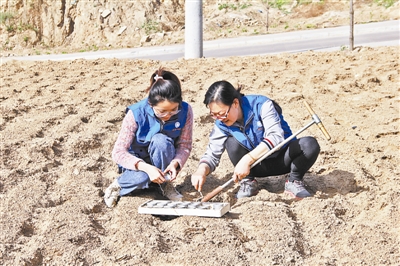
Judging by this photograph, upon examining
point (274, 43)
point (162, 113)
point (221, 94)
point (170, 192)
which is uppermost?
point (221, 94)

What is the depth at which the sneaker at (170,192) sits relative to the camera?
3.58 meters

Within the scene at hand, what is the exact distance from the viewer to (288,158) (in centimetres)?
354

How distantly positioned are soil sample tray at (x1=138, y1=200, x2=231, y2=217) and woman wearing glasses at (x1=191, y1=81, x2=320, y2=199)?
0.15 metres

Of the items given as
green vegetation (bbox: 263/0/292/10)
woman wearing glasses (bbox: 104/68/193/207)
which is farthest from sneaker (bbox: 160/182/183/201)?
green vegetation (bbox: 263/0/292/10)

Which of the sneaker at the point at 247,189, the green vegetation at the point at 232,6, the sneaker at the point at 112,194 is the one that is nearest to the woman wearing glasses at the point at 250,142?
the sneaker at the point at 247,189

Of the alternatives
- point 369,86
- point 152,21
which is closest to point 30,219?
point 369,86

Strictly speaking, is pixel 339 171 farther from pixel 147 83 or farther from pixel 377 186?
pixel 147 83

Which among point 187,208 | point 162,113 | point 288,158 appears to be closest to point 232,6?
point 288,158

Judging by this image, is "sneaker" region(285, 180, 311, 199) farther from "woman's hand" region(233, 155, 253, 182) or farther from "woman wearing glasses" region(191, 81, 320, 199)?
"woman's hand" region(233, 155, 253, 182)

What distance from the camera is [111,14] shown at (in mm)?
16562

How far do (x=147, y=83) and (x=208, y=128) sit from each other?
1.70 meters

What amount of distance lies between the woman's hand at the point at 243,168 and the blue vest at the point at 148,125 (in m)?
0.47

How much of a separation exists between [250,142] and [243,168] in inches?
9.7

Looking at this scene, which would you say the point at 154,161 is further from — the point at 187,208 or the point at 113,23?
the point at 113,23
